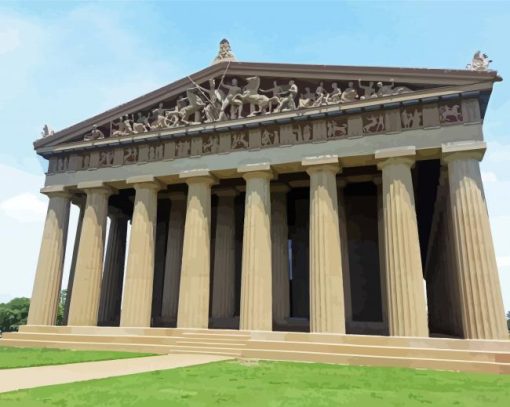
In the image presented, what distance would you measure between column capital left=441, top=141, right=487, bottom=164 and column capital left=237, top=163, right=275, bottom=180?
9.67 m

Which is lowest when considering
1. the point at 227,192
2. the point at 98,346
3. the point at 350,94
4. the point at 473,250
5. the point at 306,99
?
the point at 98,346

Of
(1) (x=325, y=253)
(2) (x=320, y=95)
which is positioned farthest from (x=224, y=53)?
(1) (x=325, y=253)

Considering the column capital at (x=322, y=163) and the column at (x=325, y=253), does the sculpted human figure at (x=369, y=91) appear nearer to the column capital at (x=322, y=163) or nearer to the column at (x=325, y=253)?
the column capital at (x=322, y=163)

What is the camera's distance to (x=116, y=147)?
99.4ft

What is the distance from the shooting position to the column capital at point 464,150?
21703 mm

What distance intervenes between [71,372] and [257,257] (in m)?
12.4

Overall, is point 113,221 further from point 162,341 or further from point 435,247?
point 435,247

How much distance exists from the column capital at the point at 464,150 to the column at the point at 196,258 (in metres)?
13.9

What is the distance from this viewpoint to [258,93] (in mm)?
27562

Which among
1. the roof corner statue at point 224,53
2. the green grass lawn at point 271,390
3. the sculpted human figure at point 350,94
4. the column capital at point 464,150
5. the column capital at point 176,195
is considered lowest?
the green grass lawn at point 271,390

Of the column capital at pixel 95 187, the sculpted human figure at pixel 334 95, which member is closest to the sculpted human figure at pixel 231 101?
the sculpted human figure at pixel 334 95

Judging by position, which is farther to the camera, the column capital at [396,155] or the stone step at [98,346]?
the stone step at [98,346]

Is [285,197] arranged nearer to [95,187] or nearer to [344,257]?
[344,257]

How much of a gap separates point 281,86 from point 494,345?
716 inches
